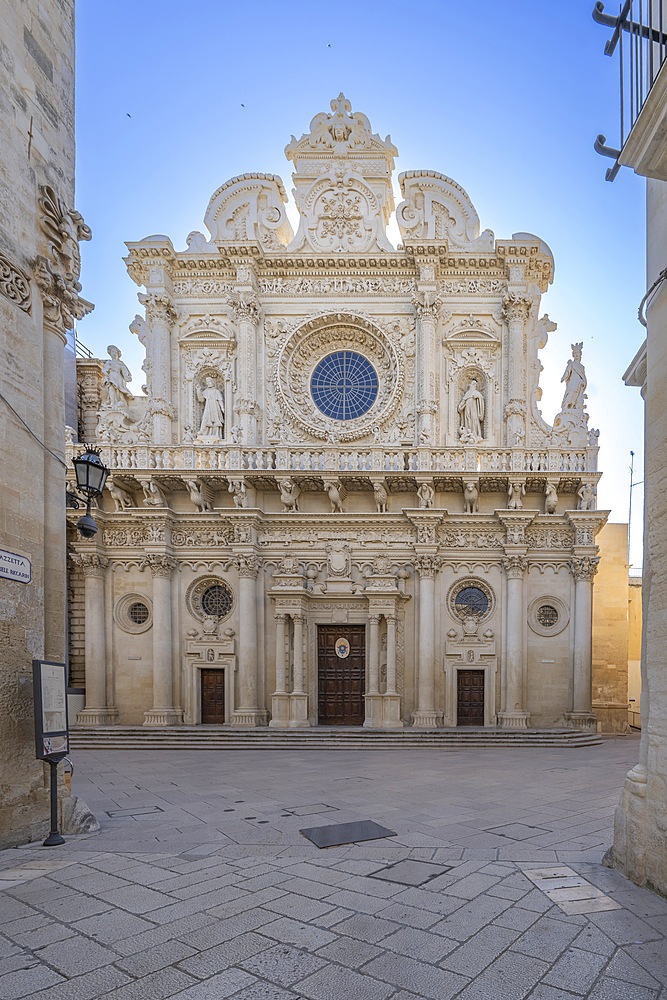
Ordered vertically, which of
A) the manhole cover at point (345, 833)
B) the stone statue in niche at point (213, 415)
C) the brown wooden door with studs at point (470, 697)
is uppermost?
the stone statue in niche at point (213, 415)

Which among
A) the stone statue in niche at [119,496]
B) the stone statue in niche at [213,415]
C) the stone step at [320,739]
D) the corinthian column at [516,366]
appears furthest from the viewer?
the stone statue in niche at [213,415]

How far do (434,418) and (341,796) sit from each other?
12.2 metres

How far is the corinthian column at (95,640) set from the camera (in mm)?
18469

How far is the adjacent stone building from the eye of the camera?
22.4 ft

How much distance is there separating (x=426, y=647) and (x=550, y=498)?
572 centimetres

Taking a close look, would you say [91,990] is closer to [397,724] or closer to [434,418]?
[397,724]

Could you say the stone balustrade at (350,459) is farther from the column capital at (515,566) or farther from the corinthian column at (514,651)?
the corinthian column at (514,651)

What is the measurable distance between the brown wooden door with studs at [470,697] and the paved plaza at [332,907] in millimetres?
9100

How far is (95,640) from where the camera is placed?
1877 cm

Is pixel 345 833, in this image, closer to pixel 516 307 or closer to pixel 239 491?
pixel 239 491

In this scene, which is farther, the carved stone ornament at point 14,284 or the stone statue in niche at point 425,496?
the stone statue in niche at point 425,496

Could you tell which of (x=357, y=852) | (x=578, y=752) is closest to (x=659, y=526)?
(x=357, y=852)

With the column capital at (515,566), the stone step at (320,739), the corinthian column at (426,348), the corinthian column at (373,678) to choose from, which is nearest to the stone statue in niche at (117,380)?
the corinthian column at (426,348)

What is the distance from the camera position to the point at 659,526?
5.50 metres
